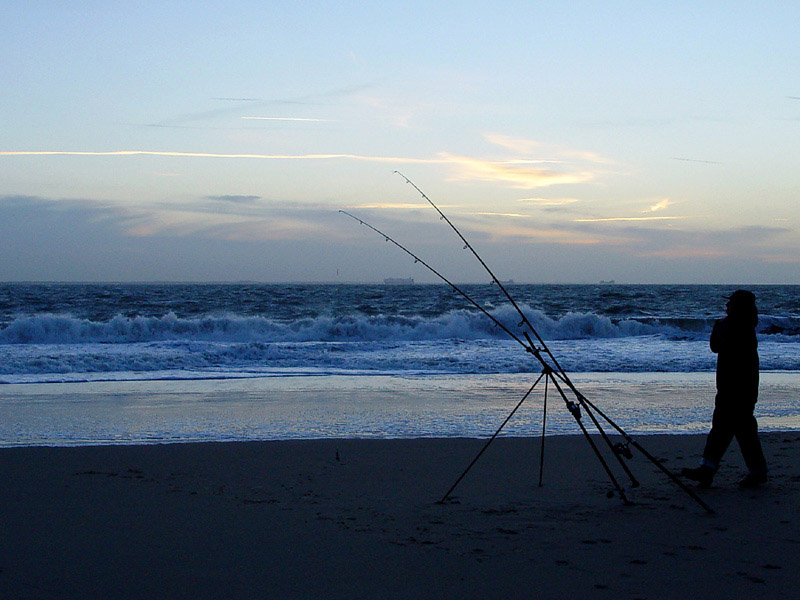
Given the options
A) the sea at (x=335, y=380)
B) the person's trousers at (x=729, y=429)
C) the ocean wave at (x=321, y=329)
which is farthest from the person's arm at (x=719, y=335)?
the ocean wave at (x=321, y=329)

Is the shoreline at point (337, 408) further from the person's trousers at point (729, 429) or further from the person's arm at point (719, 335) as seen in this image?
the person's arm at point (719, 335)

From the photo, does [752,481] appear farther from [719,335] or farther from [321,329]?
[321,329]

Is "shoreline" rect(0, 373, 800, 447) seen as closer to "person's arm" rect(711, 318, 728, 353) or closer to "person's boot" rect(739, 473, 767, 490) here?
"person's boot" rect(739, 473, 767, 490)

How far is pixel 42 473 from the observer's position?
5.75 meters

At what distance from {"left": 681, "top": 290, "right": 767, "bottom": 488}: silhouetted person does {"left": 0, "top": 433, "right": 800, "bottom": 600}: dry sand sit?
0.99 feet

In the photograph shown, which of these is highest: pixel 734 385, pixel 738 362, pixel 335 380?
pixel 738 362

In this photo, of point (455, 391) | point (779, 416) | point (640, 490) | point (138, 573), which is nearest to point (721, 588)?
point (640, 490)

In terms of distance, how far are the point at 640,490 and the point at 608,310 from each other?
3537 cm

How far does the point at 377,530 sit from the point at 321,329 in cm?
2165

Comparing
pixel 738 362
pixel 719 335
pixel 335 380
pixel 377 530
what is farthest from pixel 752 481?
pixel 335 380

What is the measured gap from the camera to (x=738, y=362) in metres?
5.02

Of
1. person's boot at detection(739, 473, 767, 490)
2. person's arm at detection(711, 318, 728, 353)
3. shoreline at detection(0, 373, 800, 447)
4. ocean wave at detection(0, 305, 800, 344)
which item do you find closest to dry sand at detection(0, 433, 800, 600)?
person's boot at detection(739, 473, 767, 490)

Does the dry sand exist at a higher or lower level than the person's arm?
lower

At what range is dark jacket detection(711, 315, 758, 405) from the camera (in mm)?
5004
